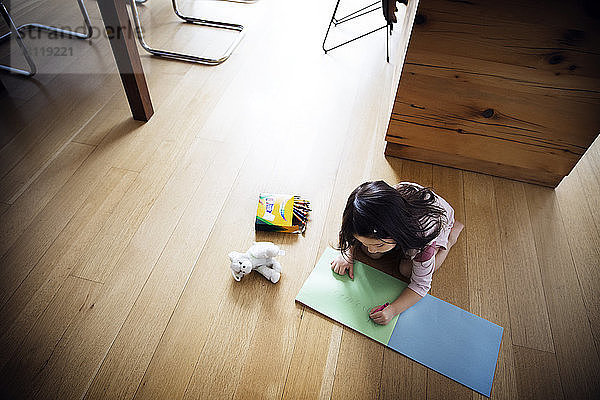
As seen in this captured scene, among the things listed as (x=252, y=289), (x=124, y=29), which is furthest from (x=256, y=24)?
(x=252, y=289)

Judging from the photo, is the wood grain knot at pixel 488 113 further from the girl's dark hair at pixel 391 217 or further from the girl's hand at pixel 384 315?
the girl's hand at pixel 384 315

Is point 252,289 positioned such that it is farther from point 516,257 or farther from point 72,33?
point 72,33

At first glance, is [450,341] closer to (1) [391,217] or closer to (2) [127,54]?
(1) [391,217]

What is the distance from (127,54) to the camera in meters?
1.48

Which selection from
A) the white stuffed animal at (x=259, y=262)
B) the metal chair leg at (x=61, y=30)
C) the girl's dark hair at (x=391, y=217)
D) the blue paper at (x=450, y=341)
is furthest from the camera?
the metal chair leg at (x=61, y=30)

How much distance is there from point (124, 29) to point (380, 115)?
3.71 feet

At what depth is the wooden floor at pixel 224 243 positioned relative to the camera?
103 cm

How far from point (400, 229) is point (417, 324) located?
0.36 meters

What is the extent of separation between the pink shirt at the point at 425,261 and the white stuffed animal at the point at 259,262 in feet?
1.35

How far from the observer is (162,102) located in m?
1.79

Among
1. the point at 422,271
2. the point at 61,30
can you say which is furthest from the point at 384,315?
the point at 61,30

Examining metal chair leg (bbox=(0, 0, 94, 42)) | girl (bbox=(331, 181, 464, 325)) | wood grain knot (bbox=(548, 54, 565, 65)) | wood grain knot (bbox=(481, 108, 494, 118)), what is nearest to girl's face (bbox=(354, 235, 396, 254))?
girl (bbox=(331, 181, 464, 325))

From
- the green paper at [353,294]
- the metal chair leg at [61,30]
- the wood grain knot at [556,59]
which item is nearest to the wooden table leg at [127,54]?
the metal chair leg at [61,30]

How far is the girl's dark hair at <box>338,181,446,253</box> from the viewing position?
0.94 m
